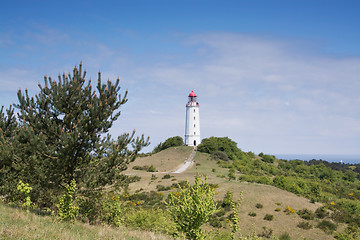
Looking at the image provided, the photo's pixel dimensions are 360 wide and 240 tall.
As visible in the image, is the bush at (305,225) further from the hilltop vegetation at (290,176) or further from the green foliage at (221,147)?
the green foliage at (221,147)

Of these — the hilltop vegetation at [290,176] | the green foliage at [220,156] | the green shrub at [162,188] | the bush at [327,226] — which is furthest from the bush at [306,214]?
the green foliage at [220,156]

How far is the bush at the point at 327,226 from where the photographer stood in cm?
3034

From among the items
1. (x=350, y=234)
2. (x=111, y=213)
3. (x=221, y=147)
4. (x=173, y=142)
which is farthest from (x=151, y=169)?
(x=111, y=213)

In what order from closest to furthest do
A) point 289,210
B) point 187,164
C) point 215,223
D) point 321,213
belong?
point 215,223 < point 321,213 < point 289,210 < point 187,164

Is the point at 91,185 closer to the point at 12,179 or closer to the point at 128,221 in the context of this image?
the point at 12,179

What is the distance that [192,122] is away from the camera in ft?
276

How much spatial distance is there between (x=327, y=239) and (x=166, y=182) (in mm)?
27166

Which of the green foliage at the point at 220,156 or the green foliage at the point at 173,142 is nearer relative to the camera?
the green foliage at the point at 220,156

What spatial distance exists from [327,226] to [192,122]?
55.3 metres

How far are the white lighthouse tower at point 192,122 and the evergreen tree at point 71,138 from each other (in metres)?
67.7

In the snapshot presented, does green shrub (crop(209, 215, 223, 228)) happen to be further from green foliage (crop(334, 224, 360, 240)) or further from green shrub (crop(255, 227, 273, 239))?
green foliage (crop(334, 224, 360, 240))

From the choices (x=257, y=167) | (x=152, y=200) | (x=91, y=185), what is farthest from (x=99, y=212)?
(x=257, y=167)

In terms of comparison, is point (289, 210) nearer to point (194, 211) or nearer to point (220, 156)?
point (194, 211)

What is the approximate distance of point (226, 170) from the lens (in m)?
66.3
